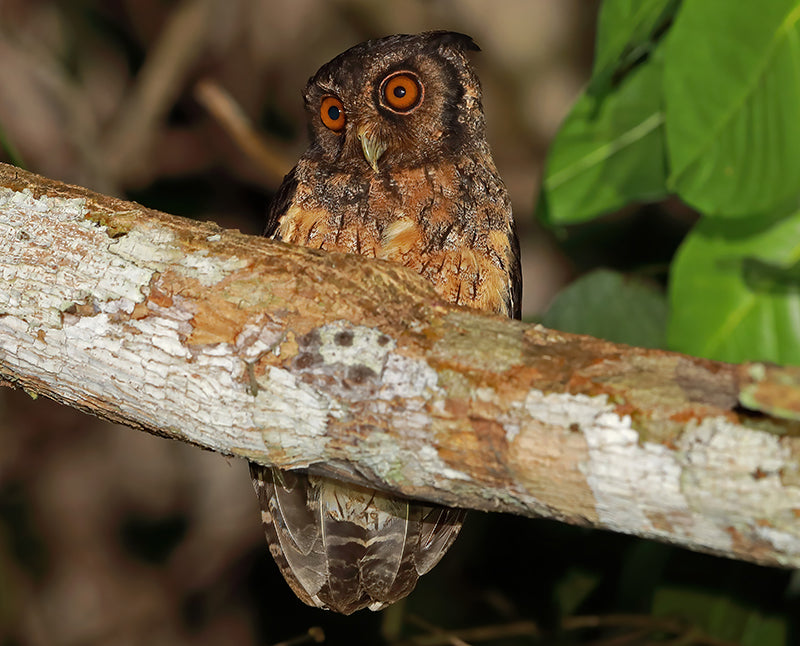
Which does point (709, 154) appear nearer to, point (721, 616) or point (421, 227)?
point (421, 227)

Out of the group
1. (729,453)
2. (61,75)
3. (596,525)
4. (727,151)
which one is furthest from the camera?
(61,75)

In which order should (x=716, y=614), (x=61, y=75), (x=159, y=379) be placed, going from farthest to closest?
(x=61, y=75), (x=716, y=614), (x=159, y=379)

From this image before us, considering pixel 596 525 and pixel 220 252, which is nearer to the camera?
pixel 596 525

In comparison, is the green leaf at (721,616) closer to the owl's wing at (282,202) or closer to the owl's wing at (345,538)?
the owl's wing at (345,538)

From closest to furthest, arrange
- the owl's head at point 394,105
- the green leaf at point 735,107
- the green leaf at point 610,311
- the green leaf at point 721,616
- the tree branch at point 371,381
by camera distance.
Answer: the tree branch at point 371,381
the green leaf at point 735,107
the owl's head at point 394,105
the green leaf at point 610,311
the green leaf at point 721,616

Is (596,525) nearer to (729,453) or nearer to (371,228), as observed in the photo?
(729,453)

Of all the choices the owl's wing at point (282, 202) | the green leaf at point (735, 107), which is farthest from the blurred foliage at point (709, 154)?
the owl's wing at point (282, 202)

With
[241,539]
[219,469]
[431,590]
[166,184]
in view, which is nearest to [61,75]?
[166,184]
